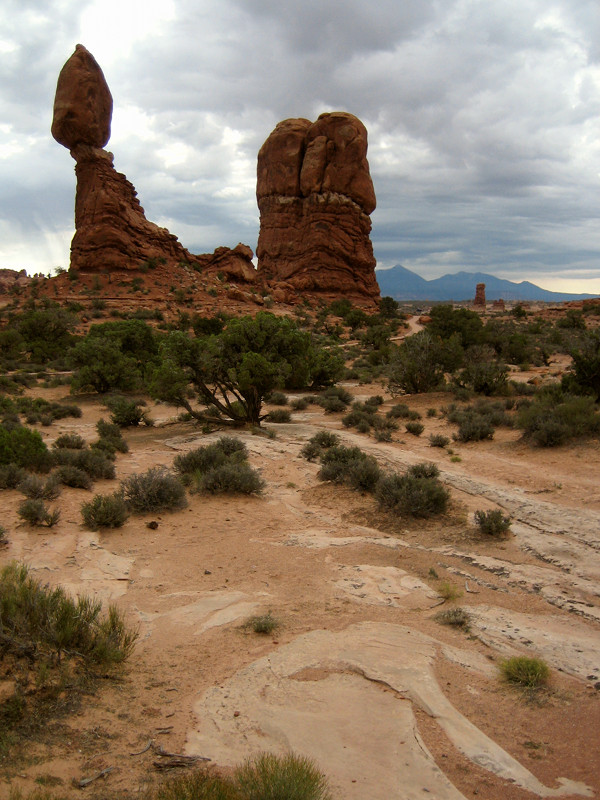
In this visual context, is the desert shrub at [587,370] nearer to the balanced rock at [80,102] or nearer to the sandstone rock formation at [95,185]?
the sandstone rock formation at [95,185]

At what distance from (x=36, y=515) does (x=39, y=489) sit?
34.9 inches

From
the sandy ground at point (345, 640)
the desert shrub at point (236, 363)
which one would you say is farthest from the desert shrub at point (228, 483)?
the desert shrub at point (236, 363)

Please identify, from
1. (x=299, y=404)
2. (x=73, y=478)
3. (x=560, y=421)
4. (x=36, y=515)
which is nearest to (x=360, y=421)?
(x=299, y=404)

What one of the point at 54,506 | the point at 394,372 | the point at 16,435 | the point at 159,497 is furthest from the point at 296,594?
the point at 394,372

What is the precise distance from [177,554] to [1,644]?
3.16 m

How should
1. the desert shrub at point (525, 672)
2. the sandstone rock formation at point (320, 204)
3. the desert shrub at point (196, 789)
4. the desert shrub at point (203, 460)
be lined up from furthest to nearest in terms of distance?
the sandstone rock formation at point (320, 204) < the desert shrub at point (203, 460) < the desert shrub at point (525, 672) < the desert shrub at point (196, 789)

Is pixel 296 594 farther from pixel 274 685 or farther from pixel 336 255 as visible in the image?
pixel 336 255

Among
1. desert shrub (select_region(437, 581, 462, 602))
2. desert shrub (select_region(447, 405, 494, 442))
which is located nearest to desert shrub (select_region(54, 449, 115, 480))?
desert shrub (select_region(437, 581, 462, 602))

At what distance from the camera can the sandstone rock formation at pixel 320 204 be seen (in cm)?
5444

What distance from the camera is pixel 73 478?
339 inches

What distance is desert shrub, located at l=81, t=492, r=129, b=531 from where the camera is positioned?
23.2 ft

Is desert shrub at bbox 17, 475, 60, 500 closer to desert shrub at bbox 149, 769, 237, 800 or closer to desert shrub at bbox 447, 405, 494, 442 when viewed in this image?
desert shrub at bbox 149, 769, 237, 800

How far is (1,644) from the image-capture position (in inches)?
135

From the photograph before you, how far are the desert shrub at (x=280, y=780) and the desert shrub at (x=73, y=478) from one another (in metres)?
6.73
